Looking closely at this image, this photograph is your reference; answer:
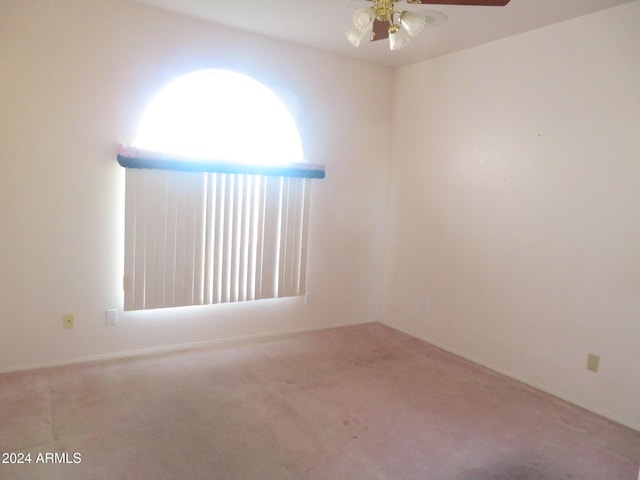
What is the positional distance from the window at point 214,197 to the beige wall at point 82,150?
141 mm

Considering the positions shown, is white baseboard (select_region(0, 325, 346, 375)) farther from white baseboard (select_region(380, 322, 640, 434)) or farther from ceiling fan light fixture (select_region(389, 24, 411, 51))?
ceiling fan light fixture (select_region(389, 24, 411, 51))

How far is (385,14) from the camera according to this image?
199 cm

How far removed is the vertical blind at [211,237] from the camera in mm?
3207

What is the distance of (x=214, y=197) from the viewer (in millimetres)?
3461

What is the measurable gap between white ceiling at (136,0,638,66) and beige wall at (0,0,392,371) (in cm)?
21

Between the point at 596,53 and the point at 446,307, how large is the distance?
7.11 feet

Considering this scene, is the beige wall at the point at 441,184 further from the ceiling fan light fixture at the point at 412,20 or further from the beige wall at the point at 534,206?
the ceiling fan light fixture at the point at 412,20

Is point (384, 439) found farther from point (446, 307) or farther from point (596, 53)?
point (596, 53)

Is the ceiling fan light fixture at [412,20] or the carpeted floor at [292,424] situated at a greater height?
the ceiling fan light fixture at [412,20]

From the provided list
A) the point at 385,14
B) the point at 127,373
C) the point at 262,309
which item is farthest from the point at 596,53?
the point at 127,373

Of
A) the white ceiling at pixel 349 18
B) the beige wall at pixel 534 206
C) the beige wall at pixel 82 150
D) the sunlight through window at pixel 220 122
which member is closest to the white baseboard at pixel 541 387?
the beige wall at pixel 534 206

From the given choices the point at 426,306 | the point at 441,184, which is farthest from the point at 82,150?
the point at 426,306

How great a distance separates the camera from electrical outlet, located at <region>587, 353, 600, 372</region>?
284 cm

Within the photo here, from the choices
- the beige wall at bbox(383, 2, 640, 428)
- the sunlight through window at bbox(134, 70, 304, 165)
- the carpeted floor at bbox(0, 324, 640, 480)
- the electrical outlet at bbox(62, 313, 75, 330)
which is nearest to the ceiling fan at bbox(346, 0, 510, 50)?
the beige wall at bbox(383, 2, 640, 428)
